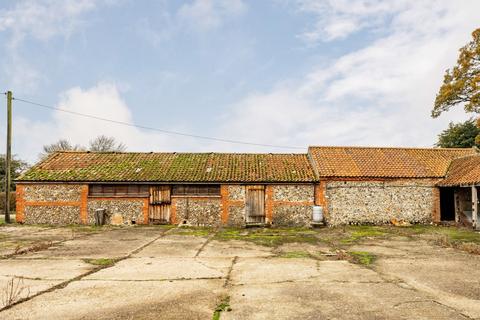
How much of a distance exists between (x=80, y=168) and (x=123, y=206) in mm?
3841

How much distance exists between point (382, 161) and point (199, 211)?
11.3 m

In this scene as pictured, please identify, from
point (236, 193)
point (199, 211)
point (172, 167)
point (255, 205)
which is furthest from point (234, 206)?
point (172, 167)

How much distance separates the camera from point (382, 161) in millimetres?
20906

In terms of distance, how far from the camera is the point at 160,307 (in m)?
5.35

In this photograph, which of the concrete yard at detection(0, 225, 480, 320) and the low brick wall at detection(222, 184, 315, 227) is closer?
the concrete yard at detection(0, 225, 480, 320)

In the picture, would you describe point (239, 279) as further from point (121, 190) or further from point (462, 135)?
point (462, 135)

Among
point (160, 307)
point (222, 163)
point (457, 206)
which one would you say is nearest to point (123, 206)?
point (222, 163)

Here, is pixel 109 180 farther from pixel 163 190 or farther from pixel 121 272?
pixel 121 272

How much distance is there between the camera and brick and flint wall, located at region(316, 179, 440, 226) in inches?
745

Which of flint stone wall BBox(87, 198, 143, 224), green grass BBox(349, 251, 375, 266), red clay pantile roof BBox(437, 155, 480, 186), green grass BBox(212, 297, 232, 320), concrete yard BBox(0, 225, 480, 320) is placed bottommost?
green grass BBox(349, 251, 375, 266)

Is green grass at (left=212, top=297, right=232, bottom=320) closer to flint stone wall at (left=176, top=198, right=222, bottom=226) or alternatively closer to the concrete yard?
the concrete yard

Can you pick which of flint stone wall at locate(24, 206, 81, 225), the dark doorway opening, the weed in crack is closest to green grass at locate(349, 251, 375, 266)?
the weed in crack

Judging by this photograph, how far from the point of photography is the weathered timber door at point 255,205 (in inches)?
747

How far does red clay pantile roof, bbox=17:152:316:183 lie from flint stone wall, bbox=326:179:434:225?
6.10ft
